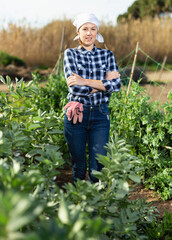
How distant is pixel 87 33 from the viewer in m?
2.01

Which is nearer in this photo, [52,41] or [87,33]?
[87,33]

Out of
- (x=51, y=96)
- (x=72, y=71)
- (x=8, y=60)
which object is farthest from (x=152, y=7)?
(x=72, y=71)

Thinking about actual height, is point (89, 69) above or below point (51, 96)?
above

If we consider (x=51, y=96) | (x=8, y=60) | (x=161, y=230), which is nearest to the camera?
(x=161, y=230)

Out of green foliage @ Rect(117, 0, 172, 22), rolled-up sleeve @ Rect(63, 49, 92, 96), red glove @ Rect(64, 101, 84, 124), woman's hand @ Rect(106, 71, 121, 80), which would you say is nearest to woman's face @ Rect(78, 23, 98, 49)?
rolled-up sleeve @ Rect(63, 49, 92, 96)

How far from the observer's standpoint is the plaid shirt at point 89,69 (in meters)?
2.03

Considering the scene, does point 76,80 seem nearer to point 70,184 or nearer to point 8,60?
point 70,184

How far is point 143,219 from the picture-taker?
2.02 m

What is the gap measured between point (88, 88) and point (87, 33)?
1.31ft

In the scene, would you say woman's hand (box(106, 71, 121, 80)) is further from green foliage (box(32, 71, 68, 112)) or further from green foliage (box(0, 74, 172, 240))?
green foliage (box(32, 71, 68, 112))

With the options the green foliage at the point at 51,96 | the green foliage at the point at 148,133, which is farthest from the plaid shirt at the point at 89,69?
the green foliage at the point at 51,96

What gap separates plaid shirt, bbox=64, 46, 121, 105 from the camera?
2.03 meters

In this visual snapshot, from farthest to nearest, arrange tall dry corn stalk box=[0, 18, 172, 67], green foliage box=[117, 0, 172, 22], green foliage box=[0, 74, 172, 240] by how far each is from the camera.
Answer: green foliage box=[117, 0, 172, 22] < tall dry corn stalk box=[0, 18, 172, 67] < green foliage box=[0, 74, 172, 240]

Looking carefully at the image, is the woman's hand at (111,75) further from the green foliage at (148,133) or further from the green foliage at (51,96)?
the green foliage at (51,96)
